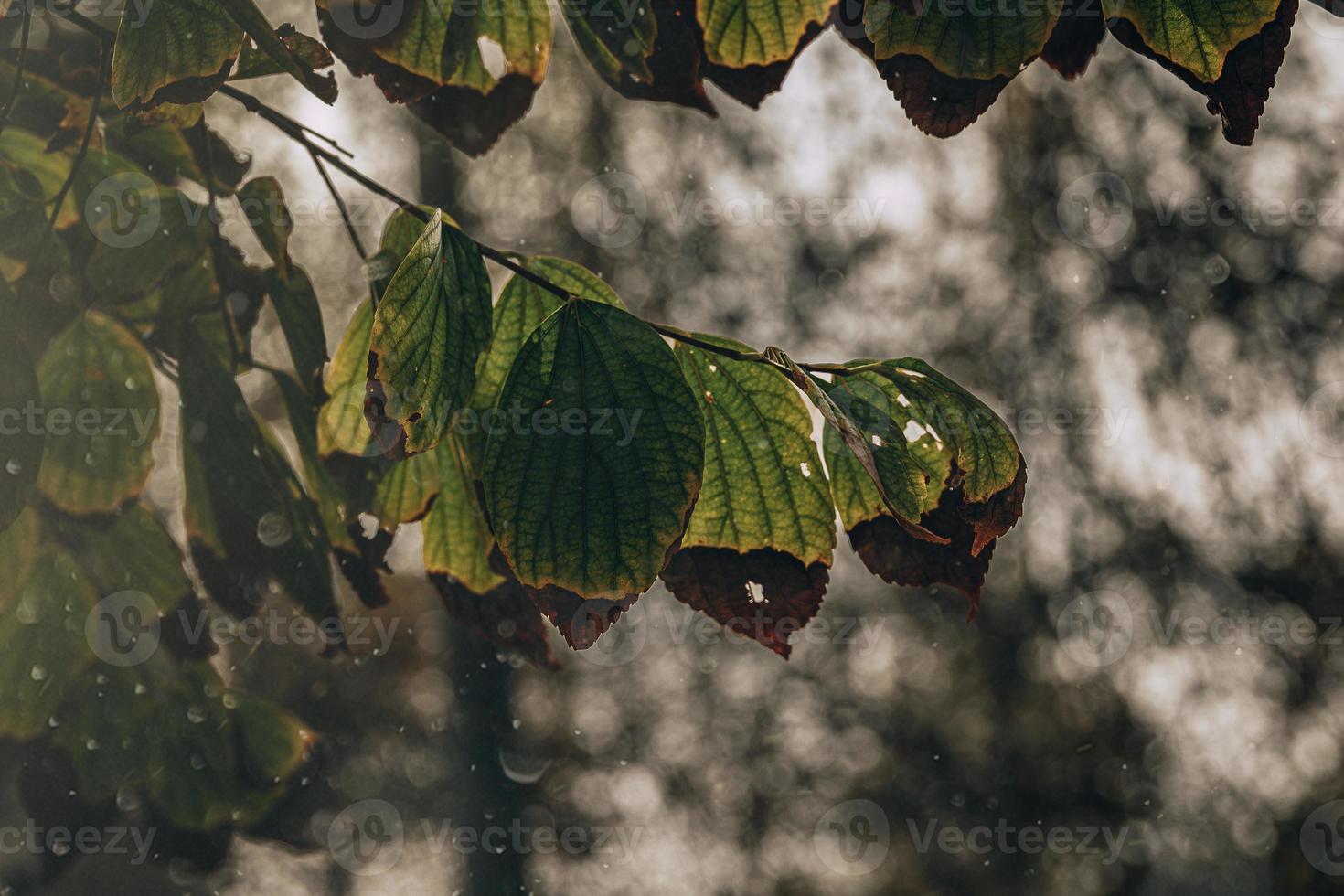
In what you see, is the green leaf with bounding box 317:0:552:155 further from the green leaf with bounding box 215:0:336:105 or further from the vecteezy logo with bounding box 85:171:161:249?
the vecteezy logo with bounding box 85:171:161:249

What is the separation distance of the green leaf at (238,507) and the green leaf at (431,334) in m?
0.24

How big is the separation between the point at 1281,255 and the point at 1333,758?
9.86 ft

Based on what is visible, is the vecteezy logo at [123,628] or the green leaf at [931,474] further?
the vecteezy logo at [123,628]

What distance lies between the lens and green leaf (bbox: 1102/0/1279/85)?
0.45 metres

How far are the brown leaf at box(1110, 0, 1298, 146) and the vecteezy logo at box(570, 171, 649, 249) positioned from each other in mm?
6133

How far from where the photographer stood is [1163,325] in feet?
20.4

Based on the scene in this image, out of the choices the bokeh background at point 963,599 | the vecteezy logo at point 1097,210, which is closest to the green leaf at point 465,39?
the bokeh background at point 963,599

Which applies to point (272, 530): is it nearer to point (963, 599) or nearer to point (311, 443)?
point (311, 443)

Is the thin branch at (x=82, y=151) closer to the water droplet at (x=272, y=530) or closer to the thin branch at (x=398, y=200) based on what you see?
the thin branch at (x=398, y=200)

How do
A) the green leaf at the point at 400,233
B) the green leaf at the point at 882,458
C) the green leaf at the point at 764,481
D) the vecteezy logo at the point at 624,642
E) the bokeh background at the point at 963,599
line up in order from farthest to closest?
the bokeh background at the point at 963,599
the vecteezy logo at the point at 624,642
the green leaf at the point at 400,233
the green leaf at the point at 764,481
the green leaf at the point at 882,458

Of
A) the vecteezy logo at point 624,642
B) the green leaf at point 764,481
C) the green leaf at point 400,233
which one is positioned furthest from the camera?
the vecteezy logo at point 624,642

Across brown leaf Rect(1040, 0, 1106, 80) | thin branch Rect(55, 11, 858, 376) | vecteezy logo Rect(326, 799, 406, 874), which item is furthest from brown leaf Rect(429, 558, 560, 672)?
vecteezy logo Rect(326, 799, 406, 874)

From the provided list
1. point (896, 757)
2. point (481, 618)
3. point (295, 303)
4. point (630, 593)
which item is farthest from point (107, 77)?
point (896, 757)

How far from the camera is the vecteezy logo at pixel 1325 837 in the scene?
6.10 meters
